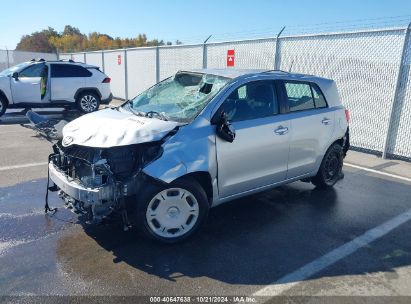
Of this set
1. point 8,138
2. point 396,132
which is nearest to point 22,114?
point 8,138

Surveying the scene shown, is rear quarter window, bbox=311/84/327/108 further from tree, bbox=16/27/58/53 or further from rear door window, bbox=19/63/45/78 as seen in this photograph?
tree, bbox=16/27/58/53

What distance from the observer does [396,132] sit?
26.3 ft

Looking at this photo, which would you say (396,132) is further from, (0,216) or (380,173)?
(0,216)

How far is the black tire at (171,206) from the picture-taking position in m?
3.66

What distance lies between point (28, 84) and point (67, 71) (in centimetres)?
133

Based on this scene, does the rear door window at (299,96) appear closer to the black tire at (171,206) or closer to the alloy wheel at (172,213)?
the black tire at (171,206)

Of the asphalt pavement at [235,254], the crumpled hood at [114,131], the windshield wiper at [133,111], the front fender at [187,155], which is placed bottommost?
the asphalt pavement at [235,254]

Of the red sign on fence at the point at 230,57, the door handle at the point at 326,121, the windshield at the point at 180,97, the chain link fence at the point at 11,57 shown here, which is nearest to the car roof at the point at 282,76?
the windshield at the point at 180,97

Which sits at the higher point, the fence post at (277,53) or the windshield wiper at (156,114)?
the fence post at (277,53)

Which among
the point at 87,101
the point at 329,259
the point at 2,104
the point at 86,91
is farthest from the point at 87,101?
the point at 329,259

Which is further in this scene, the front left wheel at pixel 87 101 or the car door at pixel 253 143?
the front left wheel at pixel 87 101

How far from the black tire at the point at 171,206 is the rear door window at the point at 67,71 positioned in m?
10.3

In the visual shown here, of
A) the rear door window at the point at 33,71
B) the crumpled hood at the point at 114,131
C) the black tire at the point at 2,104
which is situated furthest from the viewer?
the rear door window at the point at 33,71

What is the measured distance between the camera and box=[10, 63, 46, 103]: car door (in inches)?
470
